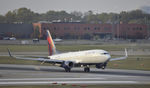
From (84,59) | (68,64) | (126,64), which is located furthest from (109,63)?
(68,64)

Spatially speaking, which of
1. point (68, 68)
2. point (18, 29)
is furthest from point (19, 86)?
point (18, 29)

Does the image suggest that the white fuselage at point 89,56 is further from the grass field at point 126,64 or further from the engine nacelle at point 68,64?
the grass field at point 126,64

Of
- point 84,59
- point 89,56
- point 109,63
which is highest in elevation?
point 89,56

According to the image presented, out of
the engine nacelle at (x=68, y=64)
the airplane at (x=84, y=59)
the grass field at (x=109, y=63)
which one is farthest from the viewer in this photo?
the grass field at (x=109, y=63)

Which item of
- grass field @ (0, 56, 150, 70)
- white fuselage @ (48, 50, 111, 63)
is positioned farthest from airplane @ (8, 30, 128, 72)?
grass field @ (0, 56, 150, 70)

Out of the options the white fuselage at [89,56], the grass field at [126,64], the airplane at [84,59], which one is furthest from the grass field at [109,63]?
the white fuselage at [89,56]

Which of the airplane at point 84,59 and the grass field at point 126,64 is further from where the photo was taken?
the grass field at point 126,64

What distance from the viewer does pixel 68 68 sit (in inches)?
1890

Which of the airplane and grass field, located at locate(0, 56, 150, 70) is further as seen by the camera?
grass field, located at locate(0, 56, 150, 70)

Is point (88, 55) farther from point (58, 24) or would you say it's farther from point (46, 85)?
point (58, 24)

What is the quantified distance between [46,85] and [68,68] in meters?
14.0

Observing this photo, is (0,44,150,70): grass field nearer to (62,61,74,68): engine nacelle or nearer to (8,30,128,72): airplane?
(8,30,128,72): airplane

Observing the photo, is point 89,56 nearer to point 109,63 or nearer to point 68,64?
point 68,64

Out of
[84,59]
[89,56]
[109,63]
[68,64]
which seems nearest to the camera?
[89,56]
